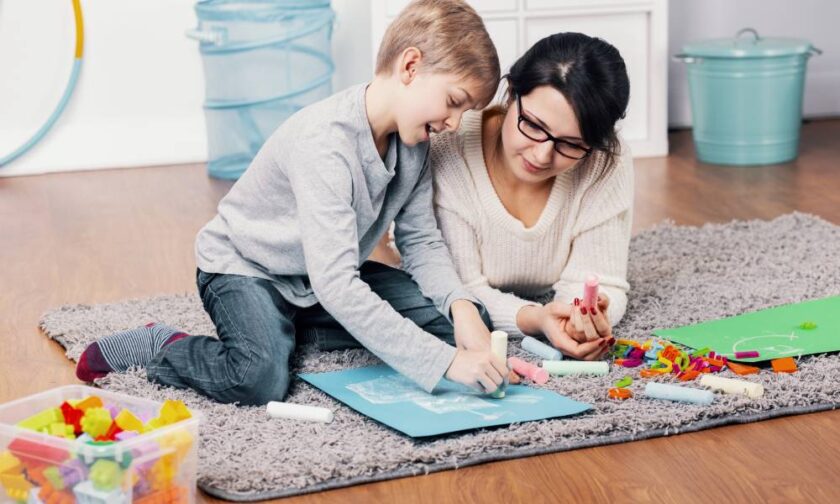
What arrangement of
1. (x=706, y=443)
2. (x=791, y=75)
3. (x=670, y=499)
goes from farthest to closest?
1. (x=791, y=75)
2. (x=706, y=443)
3. (x=670, y=499)

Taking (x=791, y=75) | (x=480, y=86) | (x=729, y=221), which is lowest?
(x=729, y=221)

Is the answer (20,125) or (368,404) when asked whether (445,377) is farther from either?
(20,125)

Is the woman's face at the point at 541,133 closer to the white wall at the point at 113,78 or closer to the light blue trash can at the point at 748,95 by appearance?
the light blue trash can at the point at 748,95

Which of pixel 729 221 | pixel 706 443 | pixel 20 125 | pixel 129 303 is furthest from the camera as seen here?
pixel 20 125

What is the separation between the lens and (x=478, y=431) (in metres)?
1.25

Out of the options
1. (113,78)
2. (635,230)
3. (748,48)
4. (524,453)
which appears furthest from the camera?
(113,78)

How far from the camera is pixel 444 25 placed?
1.35m

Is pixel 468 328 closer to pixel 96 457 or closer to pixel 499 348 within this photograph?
pixel 499 348

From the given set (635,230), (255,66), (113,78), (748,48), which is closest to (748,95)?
(748,48)

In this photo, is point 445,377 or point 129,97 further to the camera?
Result: point 129,97

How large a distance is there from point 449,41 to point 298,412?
1.52 ft

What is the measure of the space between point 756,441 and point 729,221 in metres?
1.12

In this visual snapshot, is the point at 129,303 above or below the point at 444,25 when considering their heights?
below

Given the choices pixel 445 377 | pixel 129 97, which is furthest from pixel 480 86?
pixel 129 97
